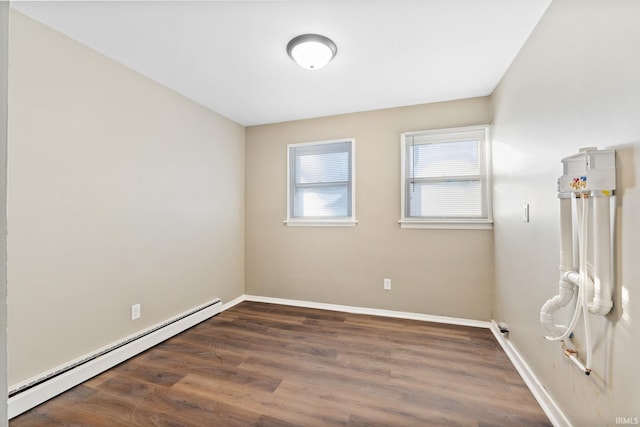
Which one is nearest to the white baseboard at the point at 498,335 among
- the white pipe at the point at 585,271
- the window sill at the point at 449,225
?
the white pipe at the point at 585,271

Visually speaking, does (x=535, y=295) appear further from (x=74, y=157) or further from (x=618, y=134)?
(x=74, y=157)

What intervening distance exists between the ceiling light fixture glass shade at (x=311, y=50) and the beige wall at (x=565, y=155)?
135cm

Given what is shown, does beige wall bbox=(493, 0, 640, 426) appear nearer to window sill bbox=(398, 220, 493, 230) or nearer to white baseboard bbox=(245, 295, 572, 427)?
white baseboard bbox=(245, 295, 572, 427)

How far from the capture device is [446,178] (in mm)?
2941

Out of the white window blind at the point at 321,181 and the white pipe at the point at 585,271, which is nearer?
the white pipe at the point at 585,271

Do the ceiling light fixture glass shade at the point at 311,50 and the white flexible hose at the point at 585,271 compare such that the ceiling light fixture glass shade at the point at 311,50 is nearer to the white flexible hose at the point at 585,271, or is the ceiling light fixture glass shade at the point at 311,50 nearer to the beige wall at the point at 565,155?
the beige wall at the point at 565,155

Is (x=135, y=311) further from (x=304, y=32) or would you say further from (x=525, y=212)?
(x=525, y=212)

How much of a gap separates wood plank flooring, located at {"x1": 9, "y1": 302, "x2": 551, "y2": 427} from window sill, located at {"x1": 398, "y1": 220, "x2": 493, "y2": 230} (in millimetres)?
1042

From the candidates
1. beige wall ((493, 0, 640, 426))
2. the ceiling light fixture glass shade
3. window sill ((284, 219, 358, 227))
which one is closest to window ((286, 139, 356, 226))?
window sill ((284, 219, 358, 227))

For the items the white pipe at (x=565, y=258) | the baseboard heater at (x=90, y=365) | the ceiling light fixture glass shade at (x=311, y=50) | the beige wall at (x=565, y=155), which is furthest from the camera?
the ceiling light fixture glass shade at (x=311, y=50)

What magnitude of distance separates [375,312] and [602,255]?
7.62 feet

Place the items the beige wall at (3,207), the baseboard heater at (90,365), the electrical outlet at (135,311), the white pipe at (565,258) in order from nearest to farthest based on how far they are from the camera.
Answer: the beige wall at (3,207)
the white pipe at (565,258)
the baseboard heater at (90,365)
the electrical outlet at (135,311)

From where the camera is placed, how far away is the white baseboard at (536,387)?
1.46 m

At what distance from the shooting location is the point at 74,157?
1896 millimetres
